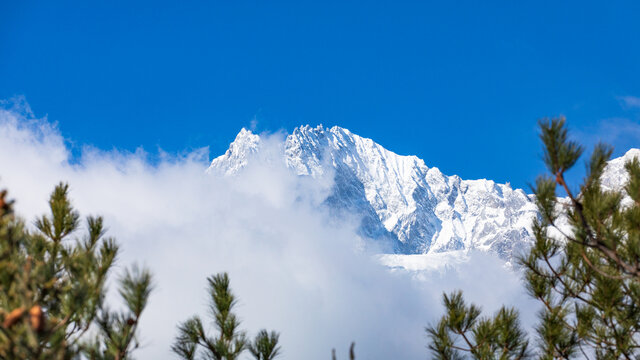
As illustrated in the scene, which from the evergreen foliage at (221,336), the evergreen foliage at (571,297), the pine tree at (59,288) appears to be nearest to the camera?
the pine tree at (59,288)

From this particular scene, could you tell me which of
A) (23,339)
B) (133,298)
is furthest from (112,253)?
(23,339)

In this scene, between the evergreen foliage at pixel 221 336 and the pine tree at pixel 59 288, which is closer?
the pine tree at pixel 59 288

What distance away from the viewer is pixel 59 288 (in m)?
3.14

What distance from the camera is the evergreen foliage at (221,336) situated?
4.77 meters

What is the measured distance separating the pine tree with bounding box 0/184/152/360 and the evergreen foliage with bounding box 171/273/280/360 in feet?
4.26

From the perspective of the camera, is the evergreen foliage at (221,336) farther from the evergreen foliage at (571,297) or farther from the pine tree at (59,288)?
the evergreen foliage at (571,297)

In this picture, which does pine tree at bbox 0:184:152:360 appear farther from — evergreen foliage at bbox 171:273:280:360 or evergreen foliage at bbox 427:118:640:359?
evergreen foliage at bbox 427:118:640:359

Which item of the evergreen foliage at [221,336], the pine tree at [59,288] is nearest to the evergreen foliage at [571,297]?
the evergreen foliage at [221,336]

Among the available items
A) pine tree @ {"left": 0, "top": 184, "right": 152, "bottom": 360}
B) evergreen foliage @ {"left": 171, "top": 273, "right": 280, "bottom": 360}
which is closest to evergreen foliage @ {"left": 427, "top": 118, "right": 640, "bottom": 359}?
evergreen foliage @ {"left": 171, "top": 273, "right": 280, "bottom": 360}

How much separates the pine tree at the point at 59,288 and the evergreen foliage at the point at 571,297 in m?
3.43

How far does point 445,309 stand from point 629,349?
6.14 feet

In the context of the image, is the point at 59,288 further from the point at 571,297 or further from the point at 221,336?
the point at 571,297

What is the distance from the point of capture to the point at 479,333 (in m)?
5.13

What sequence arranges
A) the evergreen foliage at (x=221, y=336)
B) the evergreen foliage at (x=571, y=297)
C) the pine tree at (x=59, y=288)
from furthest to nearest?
1. the evergreen foliage at (x=221, y=336)
2. the evergreen foliage at (x=571, y=297)
3. the pine tree at (x=59, y=288)
